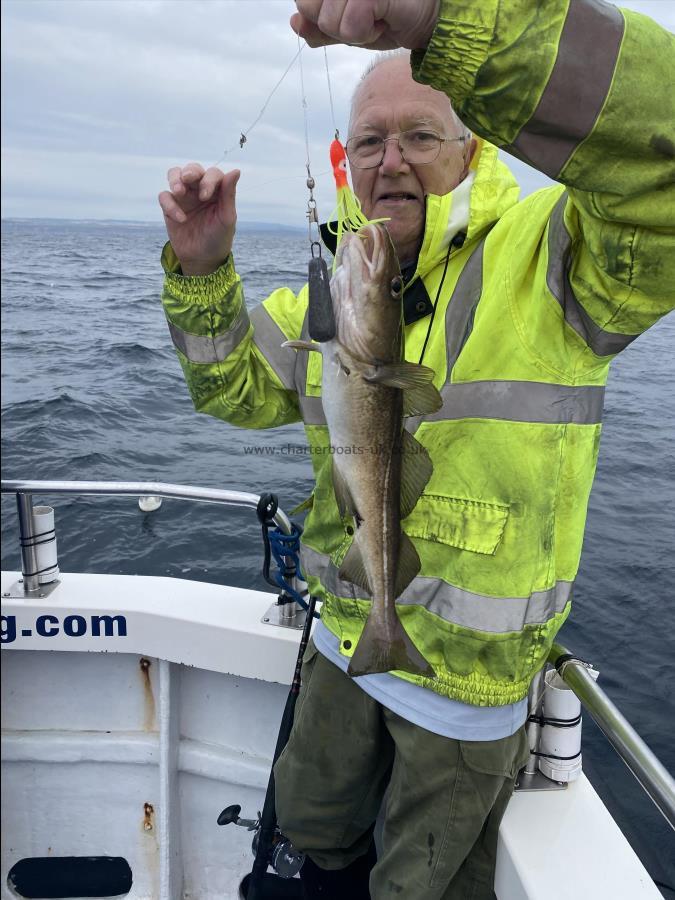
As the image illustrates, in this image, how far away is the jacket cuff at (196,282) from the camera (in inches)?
88.4

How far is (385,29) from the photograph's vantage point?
1379mm

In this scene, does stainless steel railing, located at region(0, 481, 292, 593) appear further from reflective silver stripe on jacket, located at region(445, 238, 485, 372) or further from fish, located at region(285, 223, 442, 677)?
reflective silver stripe on jacket, located at region(445, 238, 485, 372)

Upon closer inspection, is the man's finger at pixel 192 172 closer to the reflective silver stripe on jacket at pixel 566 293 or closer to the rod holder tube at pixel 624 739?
the reflective silver stripe on jacket at pixel 566 293

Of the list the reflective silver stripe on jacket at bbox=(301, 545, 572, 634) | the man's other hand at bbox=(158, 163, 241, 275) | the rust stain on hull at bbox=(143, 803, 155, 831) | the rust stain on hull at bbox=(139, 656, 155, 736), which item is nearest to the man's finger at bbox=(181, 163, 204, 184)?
the man's other hand at bbox=(158, 163, 241, 275)

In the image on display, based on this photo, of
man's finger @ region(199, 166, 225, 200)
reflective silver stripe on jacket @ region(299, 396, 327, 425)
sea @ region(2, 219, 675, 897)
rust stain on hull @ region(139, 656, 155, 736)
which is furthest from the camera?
sea @ region(2, 219, 675, 897)

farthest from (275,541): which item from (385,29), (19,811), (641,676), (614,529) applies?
(614,529)

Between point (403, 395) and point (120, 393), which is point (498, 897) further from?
point (120, 393)

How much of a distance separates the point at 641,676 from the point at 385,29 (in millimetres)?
5634

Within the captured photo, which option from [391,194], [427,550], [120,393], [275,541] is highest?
[391,194]

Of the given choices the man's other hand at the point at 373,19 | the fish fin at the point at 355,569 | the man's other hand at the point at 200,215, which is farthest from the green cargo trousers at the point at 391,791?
the man's other hand at the point at 373,19

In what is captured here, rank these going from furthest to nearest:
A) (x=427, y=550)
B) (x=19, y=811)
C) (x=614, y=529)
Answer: (x=614, y=529) < (x=19, y=811) < (x=427, y=550)

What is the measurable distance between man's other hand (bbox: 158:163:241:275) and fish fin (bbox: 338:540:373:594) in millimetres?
981

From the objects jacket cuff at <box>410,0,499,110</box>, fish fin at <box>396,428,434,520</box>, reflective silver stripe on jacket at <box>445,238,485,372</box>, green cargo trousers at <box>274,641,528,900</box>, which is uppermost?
jacket cuff at <box>410,0,499,110</box>

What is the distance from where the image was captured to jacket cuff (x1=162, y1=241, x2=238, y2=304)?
2.24 meters
